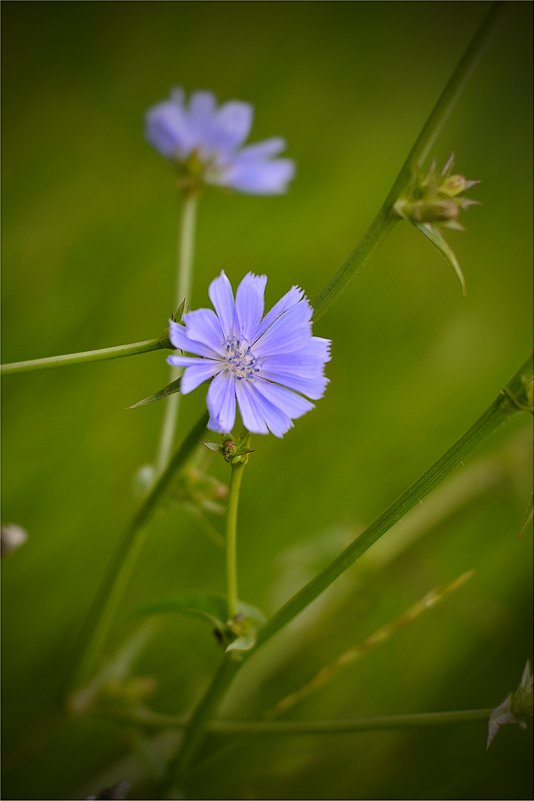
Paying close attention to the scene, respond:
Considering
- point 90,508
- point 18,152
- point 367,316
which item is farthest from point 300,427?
point 18,152

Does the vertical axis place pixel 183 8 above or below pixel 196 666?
above

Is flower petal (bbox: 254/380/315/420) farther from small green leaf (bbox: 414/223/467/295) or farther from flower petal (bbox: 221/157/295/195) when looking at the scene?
flower petal (bbox: 221/157/295/195)

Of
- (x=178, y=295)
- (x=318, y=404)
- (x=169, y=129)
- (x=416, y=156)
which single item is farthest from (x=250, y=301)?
(x=318, y=404)

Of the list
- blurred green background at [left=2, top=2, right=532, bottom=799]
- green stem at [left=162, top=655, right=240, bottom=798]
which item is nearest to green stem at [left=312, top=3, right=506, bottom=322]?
green stem at [left=162, top=655, right=240, bottom=798]

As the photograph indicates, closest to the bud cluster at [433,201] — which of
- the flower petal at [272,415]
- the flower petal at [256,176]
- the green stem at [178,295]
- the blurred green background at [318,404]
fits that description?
the flower petal at [272,415]

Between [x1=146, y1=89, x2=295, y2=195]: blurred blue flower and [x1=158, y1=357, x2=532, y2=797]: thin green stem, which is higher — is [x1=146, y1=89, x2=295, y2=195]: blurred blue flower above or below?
above

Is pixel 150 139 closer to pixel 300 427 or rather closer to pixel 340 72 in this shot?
pixel 300 427

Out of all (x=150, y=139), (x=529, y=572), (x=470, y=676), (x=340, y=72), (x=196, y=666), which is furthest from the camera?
(x=340, y=72)
